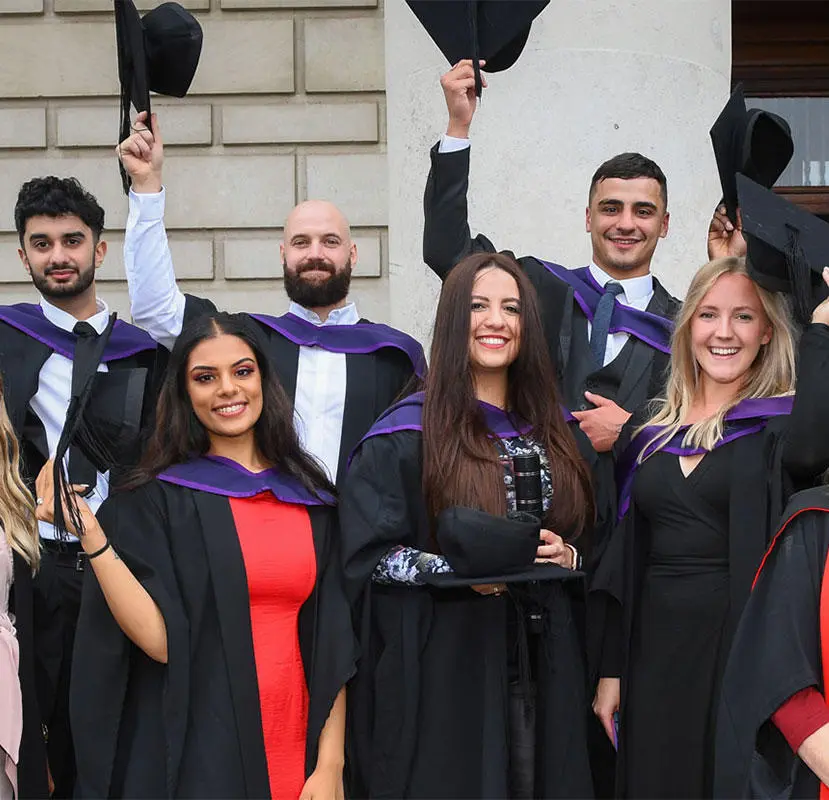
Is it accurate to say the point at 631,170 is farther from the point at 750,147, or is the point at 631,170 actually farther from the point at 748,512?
the point at 748,512

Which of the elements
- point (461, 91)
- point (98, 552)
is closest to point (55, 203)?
point (461, 91)

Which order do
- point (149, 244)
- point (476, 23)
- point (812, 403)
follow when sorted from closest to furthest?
point (812, 403)
point (476, 23)
point (149, 244)

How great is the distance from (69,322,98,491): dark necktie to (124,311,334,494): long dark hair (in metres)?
0.41

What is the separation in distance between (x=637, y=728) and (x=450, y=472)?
35.2 inches

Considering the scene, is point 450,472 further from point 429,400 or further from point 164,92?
point 164,92

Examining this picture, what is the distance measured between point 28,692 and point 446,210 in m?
1.92

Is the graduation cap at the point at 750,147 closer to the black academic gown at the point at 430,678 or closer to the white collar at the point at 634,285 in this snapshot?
the white collar at the point at 634,285

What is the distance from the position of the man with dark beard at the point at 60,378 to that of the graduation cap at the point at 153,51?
334 mm

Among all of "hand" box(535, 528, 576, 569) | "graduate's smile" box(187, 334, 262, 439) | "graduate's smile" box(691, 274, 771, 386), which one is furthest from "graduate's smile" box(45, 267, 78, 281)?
"graduate's smile" box(691, 274, 771, 386)

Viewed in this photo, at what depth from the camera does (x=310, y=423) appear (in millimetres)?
4641

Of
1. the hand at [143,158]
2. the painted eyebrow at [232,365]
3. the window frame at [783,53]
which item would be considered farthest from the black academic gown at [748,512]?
the window frame at [783,53]

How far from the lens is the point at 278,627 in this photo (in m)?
3.73

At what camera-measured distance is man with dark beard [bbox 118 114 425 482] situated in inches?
180

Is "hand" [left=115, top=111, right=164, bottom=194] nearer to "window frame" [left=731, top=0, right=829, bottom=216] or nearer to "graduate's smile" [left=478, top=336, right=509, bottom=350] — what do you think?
"graduate's smile" [left=478, top=336, right=509, bottom=350]
